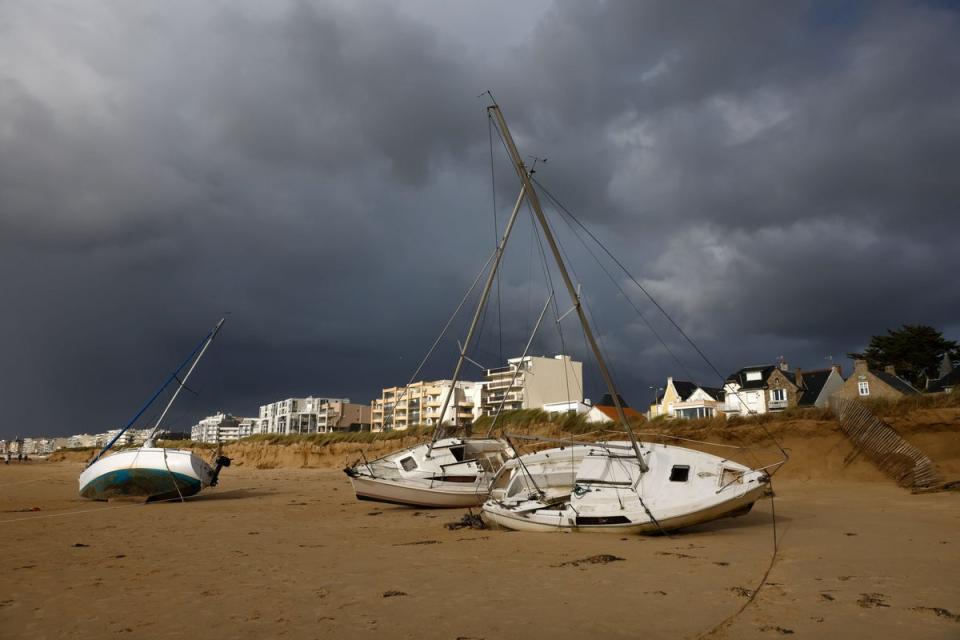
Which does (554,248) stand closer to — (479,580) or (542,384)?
(479,580)

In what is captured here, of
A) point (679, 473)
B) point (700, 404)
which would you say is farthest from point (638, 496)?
point (700, 404)

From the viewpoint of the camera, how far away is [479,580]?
9.02m

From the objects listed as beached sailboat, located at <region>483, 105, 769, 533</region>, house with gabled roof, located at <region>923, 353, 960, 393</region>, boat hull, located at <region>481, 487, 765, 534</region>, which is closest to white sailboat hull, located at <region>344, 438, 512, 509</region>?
beached sailboat, located at <region>483, 105, 769, 533</region>

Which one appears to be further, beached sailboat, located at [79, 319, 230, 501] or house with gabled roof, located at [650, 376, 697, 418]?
house with gabled roof, located at [650, 376, 697, 418]

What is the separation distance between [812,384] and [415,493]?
57929mm

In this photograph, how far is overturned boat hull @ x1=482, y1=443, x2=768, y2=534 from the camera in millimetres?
12758

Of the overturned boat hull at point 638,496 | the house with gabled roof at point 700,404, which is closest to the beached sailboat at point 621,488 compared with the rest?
the overturned boat hull at point 638,496

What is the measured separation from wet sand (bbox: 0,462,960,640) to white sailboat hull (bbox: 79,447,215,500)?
18.6 feet

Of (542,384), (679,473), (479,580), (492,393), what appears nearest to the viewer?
(479,580)

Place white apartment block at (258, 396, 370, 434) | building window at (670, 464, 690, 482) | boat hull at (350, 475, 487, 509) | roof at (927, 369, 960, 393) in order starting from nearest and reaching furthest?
1. building window at (670, 464, 690, 482)
2. boat hull at (350, 475, 487, 509)
3. roof at (927, 369, 960, 393)
4. white apartment block at (258, 396, 370, 434)

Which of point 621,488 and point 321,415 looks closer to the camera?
point 621,488

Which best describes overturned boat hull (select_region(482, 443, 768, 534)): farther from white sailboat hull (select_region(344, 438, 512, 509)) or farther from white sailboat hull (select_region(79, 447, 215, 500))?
white sailboat hull (select_region(79, 447, 215, 500))

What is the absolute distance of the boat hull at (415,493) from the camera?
19.9 meters

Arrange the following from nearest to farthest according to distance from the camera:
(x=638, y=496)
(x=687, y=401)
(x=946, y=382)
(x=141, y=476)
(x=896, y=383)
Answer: (x=638, y=496), (x=141, y=476), (x=946, y=382), (x=896, y=383), (x=687, y=401)
